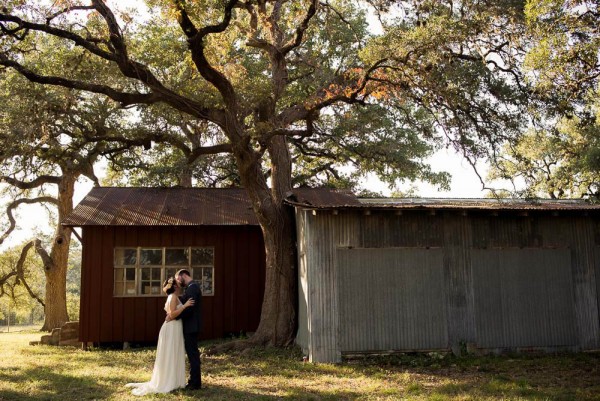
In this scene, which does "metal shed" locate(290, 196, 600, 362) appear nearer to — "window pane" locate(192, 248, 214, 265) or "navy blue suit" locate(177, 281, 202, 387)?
"navy blue suit" locate(177, 281, 202, 387)

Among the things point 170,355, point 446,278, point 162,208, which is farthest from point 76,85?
point 446,278

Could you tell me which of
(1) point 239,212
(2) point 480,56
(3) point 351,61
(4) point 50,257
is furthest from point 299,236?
(4) point 50,257

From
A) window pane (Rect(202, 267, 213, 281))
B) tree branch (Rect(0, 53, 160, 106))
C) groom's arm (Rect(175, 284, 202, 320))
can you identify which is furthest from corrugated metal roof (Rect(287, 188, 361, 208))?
groom's arm (Rect(175, 284, 202, 320))

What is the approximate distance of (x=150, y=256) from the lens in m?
16.1

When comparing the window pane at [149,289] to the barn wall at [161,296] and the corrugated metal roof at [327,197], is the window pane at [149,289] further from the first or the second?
the corrugated metal roof at [327,197]

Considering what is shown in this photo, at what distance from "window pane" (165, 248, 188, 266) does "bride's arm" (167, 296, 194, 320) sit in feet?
23.2

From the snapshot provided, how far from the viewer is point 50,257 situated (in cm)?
2327

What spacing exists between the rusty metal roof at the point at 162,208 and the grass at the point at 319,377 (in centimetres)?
374

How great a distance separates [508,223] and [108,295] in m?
10.2

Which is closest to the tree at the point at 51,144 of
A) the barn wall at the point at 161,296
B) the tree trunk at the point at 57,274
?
the tree trunk at the point at 57,274

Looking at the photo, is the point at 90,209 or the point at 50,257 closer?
the point at 90,209

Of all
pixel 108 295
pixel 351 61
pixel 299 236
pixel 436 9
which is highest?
pixel 351 61

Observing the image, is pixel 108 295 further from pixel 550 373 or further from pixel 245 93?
pixel 550 373

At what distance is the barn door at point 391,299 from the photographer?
12.2 m
